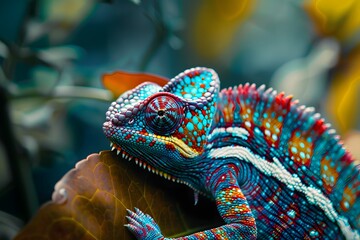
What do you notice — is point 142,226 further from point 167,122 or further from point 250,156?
point 250,156

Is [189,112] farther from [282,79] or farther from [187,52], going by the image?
[187,52]

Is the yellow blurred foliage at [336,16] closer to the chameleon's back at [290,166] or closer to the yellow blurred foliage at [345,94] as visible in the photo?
the yellow blurred foliage at [345,94]

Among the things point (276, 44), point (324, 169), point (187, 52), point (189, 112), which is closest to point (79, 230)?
point (189, 112)

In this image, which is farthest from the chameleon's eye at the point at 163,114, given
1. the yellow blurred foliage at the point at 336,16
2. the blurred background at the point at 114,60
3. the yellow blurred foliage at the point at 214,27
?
the yellow blurred foliage at the point at 214,27

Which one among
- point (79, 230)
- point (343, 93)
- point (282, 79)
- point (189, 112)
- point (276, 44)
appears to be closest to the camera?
point (79, 230)

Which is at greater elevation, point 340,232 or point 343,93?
point 343,93

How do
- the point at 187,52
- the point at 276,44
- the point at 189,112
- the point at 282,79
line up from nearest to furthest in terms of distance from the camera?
1. the point at 189,112
2. the point at 282,79
3. the point at 187,52
4. the point at 276,44

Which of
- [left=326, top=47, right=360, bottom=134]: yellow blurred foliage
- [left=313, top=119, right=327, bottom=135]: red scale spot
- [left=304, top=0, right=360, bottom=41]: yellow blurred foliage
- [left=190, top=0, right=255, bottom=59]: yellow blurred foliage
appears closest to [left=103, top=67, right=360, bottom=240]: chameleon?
[left=313, top=119, right=327, bottom=135]: red scale spot
